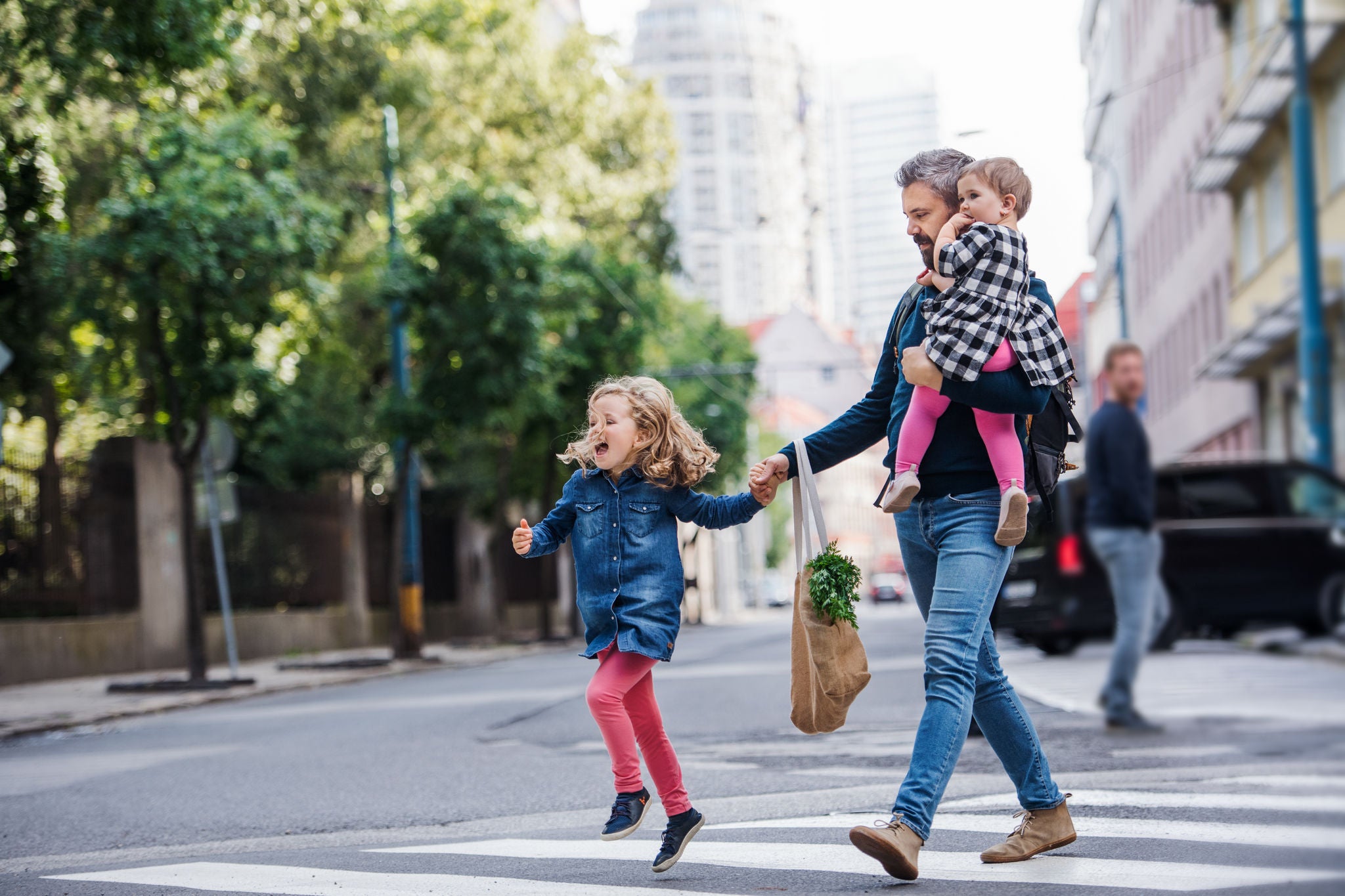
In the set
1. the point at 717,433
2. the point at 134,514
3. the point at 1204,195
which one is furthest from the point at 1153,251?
the point at 134,514

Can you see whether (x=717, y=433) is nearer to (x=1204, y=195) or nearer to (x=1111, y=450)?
(x=1204, y=195)

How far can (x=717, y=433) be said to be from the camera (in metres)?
50.8

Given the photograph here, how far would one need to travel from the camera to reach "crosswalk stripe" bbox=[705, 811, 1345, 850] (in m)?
5.32

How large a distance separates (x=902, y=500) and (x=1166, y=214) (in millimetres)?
42302

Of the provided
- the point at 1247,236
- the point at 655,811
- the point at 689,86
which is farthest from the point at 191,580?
the point at 689,86

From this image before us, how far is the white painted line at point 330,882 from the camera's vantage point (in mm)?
4895

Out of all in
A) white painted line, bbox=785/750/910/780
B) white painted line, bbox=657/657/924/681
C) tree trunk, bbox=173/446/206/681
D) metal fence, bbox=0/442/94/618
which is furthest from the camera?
metal fence, bbox=0/442/94/618

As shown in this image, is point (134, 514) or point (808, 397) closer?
point (134, 514)

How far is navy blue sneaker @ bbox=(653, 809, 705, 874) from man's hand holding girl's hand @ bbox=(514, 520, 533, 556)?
909mm

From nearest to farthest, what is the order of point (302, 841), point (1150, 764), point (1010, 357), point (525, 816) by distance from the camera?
point (1010, 357)
point (302, 841)
point (525, 816)
point (1150, 764)

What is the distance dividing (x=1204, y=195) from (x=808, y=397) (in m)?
65.9

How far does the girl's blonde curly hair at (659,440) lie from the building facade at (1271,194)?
22799mm

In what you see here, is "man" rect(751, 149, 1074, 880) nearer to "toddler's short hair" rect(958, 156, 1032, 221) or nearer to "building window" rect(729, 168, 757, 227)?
"toddler's short hair" rect(958, 156, 1032, 221)

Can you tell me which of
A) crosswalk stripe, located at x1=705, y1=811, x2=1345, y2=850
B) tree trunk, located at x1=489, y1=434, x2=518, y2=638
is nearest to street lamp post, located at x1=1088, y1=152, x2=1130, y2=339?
tree trunk, located at x1=489, y1=434, x2=518, y2=638
